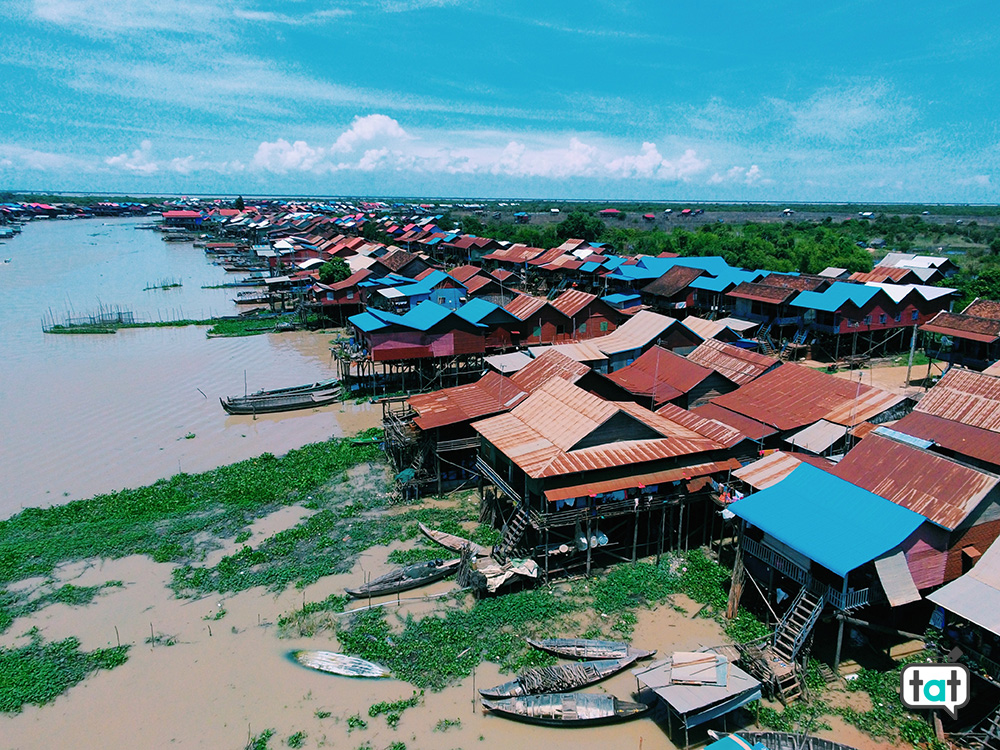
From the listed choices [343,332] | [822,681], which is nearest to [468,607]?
[822,681]

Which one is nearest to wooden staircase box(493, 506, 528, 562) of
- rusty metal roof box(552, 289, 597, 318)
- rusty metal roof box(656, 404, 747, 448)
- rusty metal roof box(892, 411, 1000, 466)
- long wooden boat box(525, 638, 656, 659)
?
long wooden boat box(525, 638, 656, 659)

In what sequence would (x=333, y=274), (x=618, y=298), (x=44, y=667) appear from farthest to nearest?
(x=333, y=274) < (x=618, y=298) < (x=44, y=667)

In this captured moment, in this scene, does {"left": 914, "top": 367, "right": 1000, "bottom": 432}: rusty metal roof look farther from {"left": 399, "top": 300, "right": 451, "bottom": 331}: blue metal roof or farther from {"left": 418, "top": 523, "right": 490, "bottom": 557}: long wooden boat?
{"left": 399, "top": 300, "right": 451, "bottom": 331}: blue metal roof

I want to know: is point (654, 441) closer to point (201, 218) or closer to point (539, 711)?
point (539, 711)

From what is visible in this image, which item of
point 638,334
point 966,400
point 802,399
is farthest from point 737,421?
point 638,334

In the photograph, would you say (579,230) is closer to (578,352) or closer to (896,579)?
(578,352)

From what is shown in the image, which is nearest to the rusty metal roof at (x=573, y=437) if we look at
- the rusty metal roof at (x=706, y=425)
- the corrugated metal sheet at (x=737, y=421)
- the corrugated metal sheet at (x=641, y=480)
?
the rusty metal roof at (x=706, y=425)
